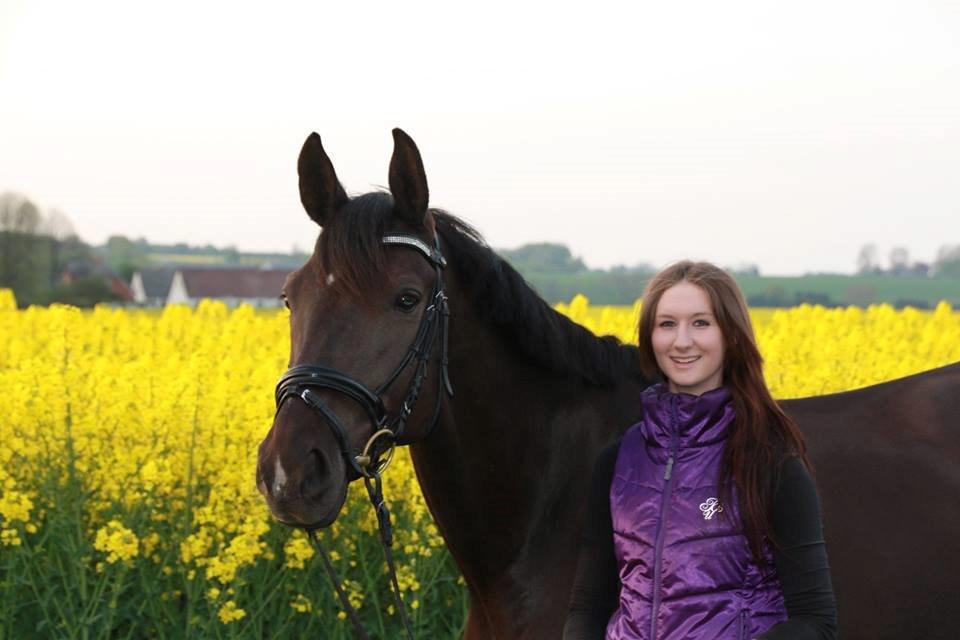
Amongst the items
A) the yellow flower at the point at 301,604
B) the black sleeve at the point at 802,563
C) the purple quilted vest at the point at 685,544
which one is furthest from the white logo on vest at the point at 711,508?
the yellow flower at the point at 301,604

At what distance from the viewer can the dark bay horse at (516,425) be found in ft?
9.40

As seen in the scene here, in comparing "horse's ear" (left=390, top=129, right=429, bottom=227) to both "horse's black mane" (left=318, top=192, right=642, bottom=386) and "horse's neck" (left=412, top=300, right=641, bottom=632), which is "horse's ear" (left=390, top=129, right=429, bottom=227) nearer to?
"horse's black mane" (left=318, top=192, right=642, bottom=386)

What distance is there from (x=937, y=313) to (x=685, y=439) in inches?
609

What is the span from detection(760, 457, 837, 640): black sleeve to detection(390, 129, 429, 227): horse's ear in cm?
125

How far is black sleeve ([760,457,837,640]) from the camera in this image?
243cm

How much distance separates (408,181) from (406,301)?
35cm

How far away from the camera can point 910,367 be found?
11.1 metres

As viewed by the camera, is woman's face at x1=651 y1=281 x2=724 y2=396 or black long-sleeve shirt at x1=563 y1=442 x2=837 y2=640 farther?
woman's face at x1=651 y1=281 x2=724 y2=396

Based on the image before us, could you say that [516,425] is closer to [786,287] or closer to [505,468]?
[505,468]

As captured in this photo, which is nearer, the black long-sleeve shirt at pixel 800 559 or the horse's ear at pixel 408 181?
the black long-sleeve shirt at pixel 800 559

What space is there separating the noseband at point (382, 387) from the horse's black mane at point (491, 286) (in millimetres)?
96

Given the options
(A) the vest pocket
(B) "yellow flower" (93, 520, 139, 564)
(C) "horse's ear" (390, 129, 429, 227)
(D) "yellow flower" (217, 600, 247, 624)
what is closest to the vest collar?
(A) the vest pocket

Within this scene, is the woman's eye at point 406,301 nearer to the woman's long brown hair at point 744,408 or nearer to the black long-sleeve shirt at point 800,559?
the woman's long brown hair at point 744,408

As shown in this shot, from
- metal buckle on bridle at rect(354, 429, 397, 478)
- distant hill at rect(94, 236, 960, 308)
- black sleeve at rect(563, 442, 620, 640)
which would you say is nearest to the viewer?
black sleeve at rect(563, 442, 620, 640)
